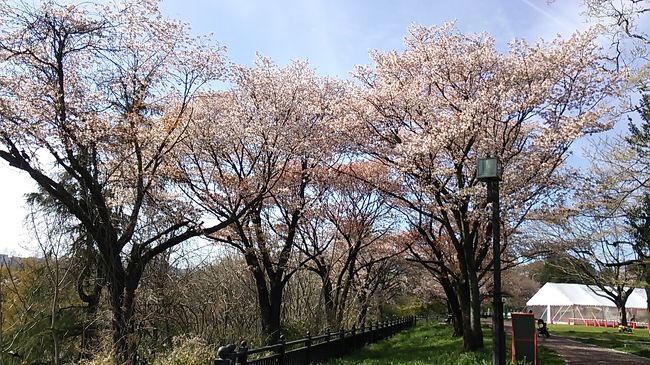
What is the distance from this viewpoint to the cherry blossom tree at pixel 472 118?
1512 cm

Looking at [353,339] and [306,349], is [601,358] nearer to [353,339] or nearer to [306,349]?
[353,339]

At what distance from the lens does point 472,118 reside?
14.9 meters

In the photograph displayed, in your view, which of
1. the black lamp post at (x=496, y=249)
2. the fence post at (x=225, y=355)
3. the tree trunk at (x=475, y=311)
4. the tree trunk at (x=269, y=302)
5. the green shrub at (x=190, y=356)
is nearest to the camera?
the fence post at (x=225, y=355)

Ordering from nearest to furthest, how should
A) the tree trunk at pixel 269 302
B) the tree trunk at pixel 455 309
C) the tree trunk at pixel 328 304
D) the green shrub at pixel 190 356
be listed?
the green shrub at pixel 190 356
the tree trunk at pixel 269 302
the tree trunk at pixel 328 304
the tree trunk at pixel 455 309

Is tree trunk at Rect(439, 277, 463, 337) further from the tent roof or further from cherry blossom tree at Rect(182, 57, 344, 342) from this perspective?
the tent roof

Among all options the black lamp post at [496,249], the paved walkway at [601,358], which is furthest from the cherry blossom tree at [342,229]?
the black lamp post at [496,249]

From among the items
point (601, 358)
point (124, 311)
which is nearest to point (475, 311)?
point (601, 358)

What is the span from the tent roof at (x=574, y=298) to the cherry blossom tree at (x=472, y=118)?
139 feet

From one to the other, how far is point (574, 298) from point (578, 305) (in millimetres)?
761

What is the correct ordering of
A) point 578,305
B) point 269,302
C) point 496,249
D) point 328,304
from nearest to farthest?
1. point 496,249
2. point 269,302
3. point 328,304
4. point 578,305

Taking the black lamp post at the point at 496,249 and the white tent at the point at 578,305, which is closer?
the black lamp post at the point at 496,249

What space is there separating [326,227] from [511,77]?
11.6 meters

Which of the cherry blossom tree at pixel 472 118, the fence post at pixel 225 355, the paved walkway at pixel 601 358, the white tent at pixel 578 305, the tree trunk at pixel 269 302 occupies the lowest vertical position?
the paved walkway at pixel 601 358

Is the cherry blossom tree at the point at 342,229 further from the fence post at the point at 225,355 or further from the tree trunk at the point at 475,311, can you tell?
the fence post at the point at 225,355
